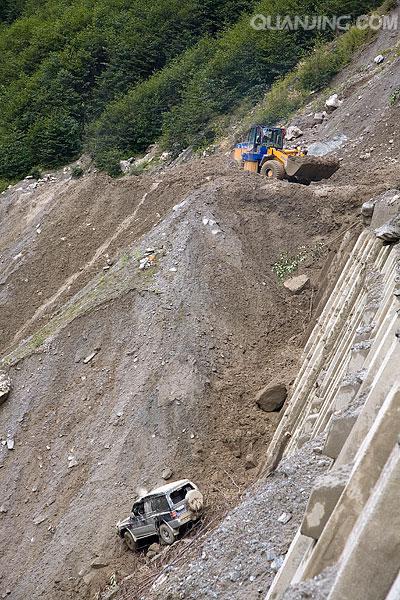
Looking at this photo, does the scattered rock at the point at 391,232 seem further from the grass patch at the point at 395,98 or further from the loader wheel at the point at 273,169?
the grass patch at the point at 395,98

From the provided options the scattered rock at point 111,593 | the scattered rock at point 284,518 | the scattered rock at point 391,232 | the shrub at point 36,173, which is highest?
the scattered rock at point 284,518

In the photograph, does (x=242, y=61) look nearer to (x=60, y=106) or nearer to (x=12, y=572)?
(x=60, y=106)

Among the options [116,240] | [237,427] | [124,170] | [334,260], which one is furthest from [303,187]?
[124,170]

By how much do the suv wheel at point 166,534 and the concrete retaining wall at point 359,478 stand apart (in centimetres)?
227

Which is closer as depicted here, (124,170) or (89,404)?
(89,404)

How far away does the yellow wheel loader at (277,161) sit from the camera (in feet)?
61.9

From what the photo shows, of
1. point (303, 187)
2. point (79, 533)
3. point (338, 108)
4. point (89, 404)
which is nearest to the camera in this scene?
point (79, 533)

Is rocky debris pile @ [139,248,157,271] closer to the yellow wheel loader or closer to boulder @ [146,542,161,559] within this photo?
the yellow wheel loader

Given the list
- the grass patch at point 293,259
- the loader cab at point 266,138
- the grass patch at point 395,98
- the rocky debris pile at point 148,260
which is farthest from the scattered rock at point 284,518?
the grass patch at point 395,98

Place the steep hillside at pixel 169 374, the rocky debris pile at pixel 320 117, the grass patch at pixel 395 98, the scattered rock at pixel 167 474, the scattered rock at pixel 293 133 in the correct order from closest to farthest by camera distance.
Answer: the steep hillside at pixel 169 374 → the scattered rock at pixel 167 474 → the grass patch at pixel 395 98 → the scattered rock at pixel 293 133 → the rocky debris pile at pixel 320 117

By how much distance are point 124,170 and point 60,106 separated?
11.1 metres

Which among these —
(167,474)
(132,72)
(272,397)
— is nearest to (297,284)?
(272,397)

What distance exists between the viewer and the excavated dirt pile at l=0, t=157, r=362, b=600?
1141 centimetres

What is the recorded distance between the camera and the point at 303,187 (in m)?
16.6
